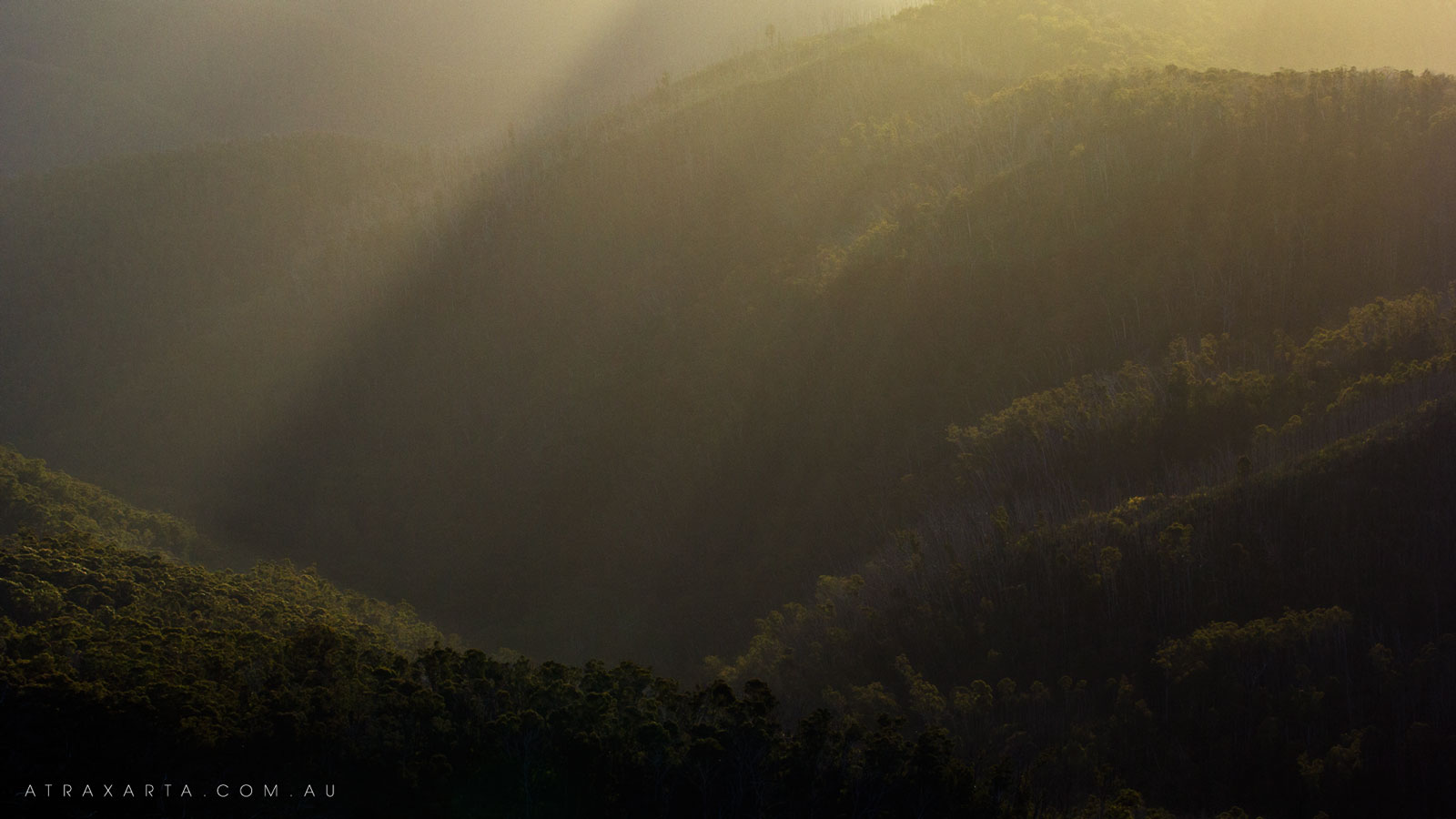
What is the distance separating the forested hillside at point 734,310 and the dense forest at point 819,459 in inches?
5.9

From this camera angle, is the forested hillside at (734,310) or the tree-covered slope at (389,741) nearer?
the tree-covered slope at (389,741)

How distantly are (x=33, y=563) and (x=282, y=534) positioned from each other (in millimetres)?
19732

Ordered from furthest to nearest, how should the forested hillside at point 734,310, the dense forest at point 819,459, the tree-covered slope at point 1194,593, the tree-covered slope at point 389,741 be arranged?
the forested hillside at point 734,310 < the tree-covered slope at point 1194,593 < the dense forest at point 819,459 < the tree-covered slope at point 389,741

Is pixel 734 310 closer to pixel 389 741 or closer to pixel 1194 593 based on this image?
pixel 1194 593

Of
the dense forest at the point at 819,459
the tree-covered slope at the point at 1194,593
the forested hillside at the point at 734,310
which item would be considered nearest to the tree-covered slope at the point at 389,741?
the dense forest at the point at 819,459

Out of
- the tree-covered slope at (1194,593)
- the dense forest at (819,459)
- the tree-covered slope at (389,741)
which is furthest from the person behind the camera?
the tree-covered slope at (1194,593)

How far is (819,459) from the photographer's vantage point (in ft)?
78.1

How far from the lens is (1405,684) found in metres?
10.9

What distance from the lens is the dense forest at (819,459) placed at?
881 centimetres

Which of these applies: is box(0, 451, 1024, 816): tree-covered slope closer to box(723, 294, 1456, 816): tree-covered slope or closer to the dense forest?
the dense forest

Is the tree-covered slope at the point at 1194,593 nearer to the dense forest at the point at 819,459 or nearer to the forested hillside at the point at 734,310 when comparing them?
the dense forest at the point at 819,459

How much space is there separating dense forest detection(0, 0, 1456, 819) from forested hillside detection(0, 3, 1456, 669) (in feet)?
0.49

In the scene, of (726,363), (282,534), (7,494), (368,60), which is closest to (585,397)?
(726,363)

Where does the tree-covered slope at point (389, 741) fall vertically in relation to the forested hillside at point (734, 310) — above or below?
below
